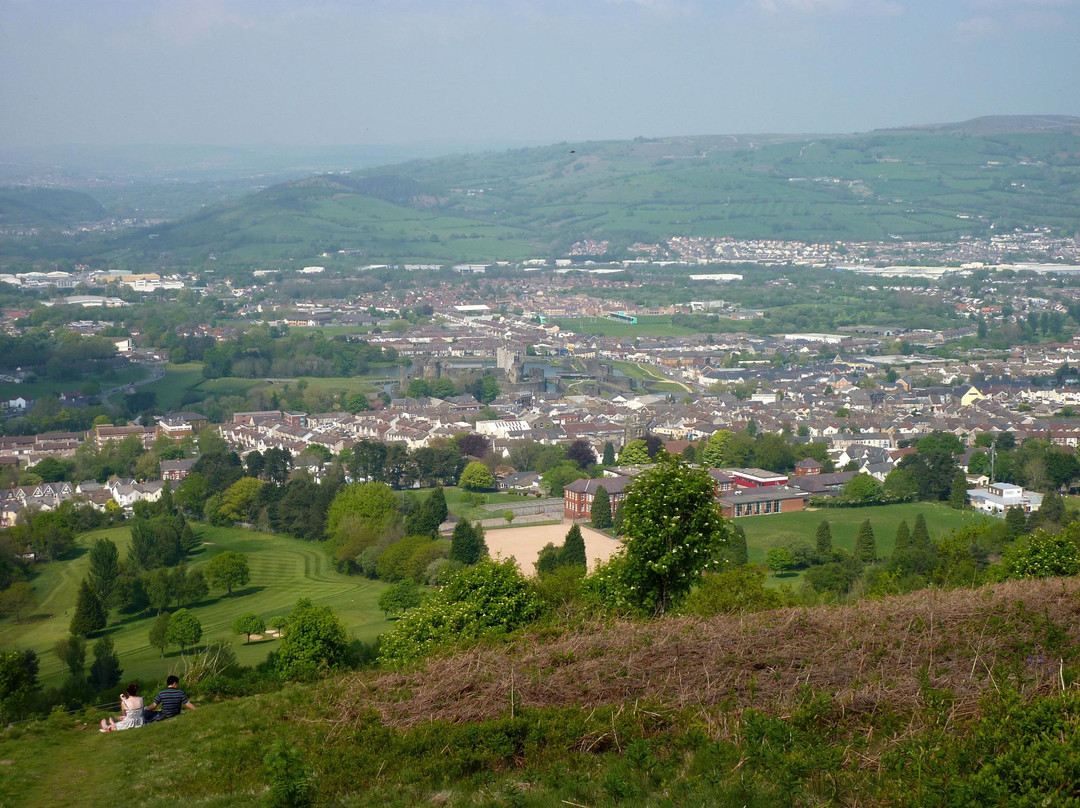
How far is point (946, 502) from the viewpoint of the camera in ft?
81.3

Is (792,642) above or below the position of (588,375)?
above

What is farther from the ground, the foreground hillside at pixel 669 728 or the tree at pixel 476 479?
the foreground hillside at pixel 669 728

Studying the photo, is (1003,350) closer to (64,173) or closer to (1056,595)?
(1056,595)

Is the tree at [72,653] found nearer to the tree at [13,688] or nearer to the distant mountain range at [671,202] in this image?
the tree at [13,688]

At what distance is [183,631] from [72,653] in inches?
54.7

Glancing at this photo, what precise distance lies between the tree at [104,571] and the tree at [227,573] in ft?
5.00

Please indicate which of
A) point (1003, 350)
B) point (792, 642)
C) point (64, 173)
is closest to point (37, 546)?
point (792, 642)

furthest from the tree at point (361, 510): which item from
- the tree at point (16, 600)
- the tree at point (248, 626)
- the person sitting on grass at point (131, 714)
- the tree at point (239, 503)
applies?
the person sitting on grass at point (131, 714)

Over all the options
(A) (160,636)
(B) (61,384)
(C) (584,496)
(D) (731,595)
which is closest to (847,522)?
(C) (584,496)

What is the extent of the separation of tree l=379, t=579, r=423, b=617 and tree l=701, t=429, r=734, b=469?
12.9m

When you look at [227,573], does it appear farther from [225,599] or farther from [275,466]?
[275,466]

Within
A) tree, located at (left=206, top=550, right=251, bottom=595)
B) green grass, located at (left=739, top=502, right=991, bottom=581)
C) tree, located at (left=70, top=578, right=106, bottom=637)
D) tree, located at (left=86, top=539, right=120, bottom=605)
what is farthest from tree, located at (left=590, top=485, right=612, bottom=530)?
tree, located at (left=70, top=578, right=106, bottom=637)

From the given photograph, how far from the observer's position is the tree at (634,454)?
28281 millimetres

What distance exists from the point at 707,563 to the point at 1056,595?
338 centimetres
